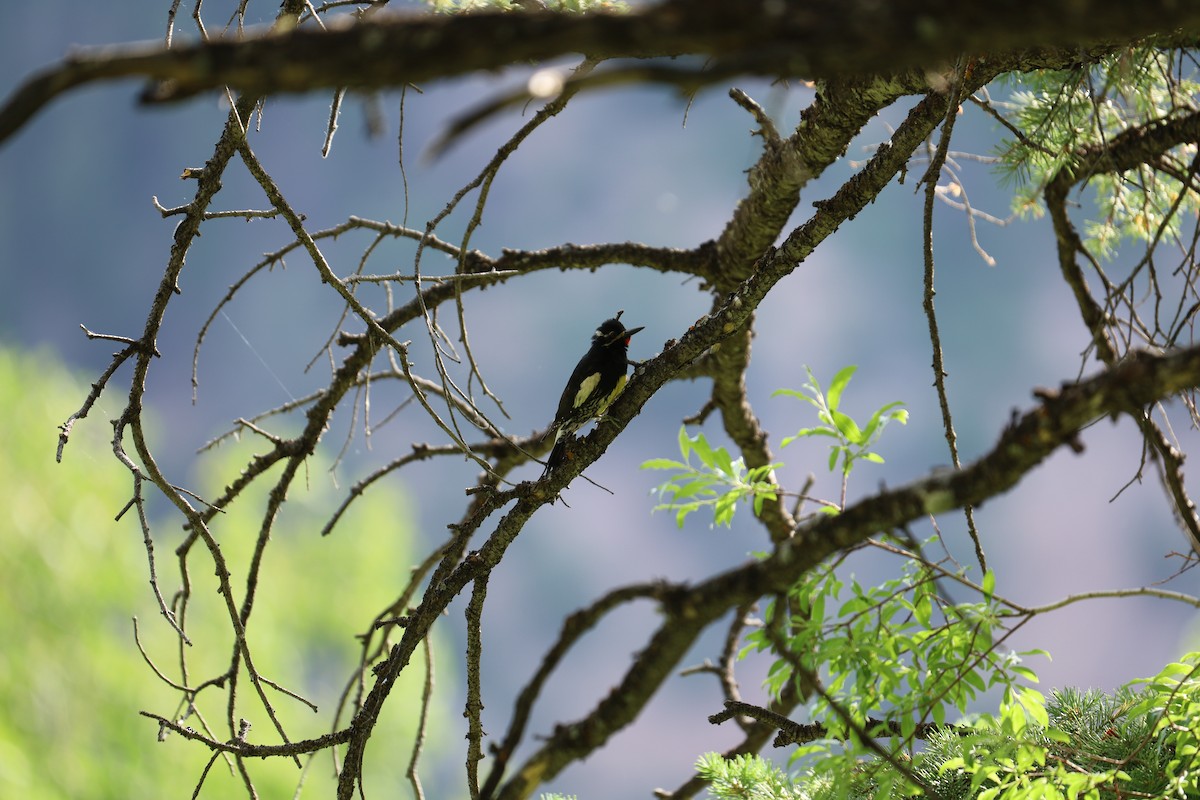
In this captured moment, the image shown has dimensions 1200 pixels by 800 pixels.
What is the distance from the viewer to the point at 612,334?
305cm

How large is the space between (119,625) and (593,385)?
415 cm

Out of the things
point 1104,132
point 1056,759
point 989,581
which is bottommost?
point 1056,759

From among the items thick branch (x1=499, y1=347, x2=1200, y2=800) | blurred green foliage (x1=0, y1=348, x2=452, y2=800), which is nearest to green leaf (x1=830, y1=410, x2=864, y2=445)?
thick branch (x1=499, y1=347, x2=1200, y2=800)

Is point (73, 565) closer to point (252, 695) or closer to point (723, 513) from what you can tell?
point (252, 695)

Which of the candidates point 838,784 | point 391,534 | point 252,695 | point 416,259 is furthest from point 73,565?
point 838,784

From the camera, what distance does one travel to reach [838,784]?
1.22 metres

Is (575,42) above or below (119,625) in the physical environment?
below

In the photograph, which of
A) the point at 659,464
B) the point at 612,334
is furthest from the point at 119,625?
the point at 659,464

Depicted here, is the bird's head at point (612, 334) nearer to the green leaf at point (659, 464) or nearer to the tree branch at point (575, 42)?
the green leaf at point (659, 464)

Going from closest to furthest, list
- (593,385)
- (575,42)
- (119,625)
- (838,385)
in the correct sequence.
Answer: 1. (575,42)
2. (838,385)
3. (593,385)
4. (119,625)

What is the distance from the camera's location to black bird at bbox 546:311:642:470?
106 inches

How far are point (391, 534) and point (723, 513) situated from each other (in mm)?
5911

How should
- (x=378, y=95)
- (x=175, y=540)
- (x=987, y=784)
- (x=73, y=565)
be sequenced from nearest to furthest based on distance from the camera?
1. (x=378, y=95)
2. (x=987, y=784)
3. (x=73, y=565)
4. (x=175, y=540)

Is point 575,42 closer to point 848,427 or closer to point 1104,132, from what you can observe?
point 848,427
